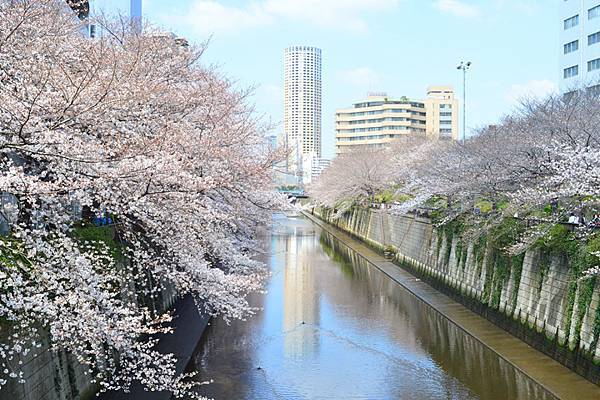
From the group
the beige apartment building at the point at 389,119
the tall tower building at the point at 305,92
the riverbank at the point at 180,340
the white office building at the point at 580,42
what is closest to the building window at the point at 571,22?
the white office building at the point at 580,42

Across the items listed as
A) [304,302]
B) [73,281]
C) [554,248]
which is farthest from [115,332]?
[304,302]

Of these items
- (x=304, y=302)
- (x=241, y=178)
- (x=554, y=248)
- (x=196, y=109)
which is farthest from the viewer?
(x=304, y=302)

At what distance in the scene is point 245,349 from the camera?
667 inches

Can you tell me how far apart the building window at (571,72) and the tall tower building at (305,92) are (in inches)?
4327

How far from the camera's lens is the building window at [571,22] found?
39.2 m

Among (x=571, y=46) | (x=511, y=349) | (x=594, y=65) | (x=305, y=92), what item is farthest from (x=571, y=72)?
(x=305, y=92)

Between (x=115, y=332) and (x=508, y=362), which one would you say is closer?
(x=115, y=332)

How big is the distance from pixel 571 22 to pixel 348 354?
31.4 metres

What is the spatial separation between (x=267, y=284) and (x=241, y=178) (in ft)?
46.8

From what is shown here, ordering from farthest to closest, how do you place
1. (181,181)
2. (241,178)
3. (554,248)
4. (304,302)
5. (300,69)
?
(300,69)
(304,302)
(554,248)
(241,178)
(181,181)

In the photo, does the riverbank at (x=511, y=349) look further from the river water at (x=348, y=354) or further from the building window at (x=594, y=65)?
the building window at (x=594, y=65)

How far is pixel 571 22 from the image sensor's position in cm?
3972

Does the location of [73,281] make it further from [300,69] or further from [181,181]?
[300,69]

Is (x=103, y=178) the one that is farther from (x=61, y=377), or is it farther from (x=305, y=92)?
(x=305, y=92)
